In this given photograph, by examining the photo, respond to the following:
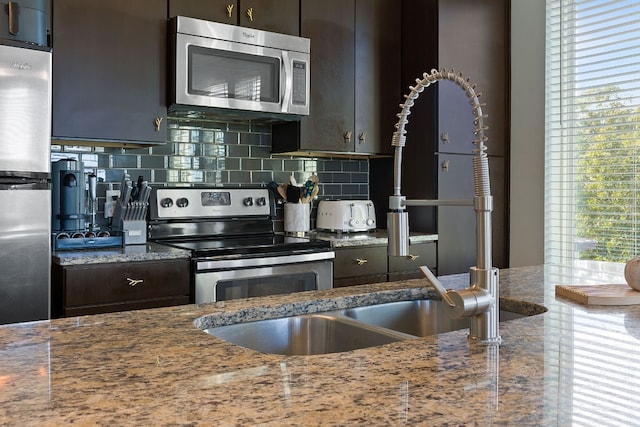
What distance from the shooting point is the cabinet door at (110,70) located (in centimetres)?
267

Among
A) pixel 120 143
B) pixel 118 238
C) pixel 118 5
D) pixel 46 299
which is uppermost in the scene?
pixel 118 5

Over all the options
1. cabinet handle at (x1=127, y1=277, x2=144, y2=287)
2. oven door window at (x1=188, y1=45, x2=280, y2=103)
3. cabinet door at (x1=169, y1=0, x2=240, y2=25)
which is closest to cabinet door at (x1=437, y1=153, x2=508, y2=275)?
oven door window at (x1=188, y1=45, x2=280, y2=103)

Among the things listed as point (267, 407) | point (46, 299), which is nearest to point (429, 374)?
point (267, 407)

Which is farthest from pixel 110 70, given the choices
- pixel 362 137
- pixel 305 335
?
pixel 305 335

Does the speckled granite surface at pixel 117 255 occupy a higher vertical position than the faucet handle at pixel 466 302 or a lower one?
lower

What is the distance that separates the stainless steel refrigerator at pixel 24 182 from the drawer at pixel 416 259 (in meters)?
1.87

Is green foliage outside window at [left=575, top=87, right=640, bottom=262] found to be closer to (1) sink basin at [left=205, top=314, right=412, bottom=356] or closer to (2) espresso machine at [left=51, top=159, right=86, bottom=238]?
(1) sink basin at [left=205, top=314, right=412, bottom=356]

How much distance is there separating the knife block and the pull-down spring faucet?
6.57 ft

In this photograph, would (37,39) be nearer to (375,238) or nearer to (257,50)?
(257,50)

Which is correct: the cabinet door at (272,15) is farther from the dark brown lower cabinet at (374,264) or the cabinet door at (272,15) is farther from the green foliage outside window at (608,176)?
the green foliage outside window at (608,176)

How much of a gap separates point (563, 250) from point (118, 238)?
2648 mm

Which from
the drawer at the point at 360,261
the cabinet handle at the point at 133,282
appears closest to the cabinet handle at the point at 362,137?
the drawer at the point at 360,261

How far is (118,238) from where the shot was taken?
288 cm

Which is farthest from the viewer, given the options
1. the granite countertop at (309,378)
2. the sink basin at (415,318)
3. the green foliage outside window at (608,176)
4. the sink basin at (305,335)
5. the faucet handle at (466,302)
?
the green foliage outside window at (608,176)
